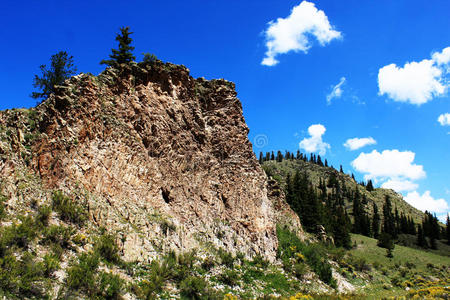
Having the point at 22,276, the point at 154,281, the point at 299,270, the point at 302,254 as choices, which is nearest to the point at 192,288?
the point at 154,281

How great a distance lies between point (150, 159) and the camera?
20422mm

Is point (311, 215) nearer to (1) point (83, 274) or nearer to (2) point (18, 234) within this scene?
(1) point (83, 274)

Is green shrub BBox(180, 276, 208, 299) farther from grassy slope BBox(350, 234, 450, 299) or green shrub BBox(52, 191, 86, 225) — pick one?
grassy slope BBox(350, 234, 450, 299)

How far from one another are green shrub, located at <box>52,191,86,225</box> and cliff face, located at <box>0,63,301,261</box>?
51 cm

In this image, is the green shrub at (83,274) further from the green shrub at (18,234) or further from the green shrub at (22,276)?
the green shrub at (18,234)

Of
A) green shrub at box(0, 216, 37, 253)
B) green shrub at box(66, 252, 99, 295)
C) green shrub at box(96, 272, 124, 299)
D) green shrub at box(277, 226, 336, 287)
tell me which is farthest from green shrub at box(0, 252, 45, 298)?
green shrub at box(277, 226, 336, 287)

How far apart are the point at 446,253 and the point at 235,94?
3132 inches

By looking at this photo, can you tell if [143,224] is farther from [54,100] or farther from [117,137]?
[54,100]

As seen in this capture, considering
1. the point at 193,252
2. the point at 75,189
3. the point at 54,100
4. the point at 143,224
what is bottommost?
the point at 193,252

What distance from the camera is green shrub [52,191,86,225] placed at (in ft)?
46.2

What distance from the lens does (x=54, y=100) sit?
17234 mm

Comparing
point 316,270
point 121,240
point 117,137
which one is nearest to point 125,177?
point 117,137

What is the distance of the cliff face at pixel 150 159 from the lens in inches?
612

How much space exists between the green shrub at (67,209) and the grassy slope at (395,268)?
26.1 meters
